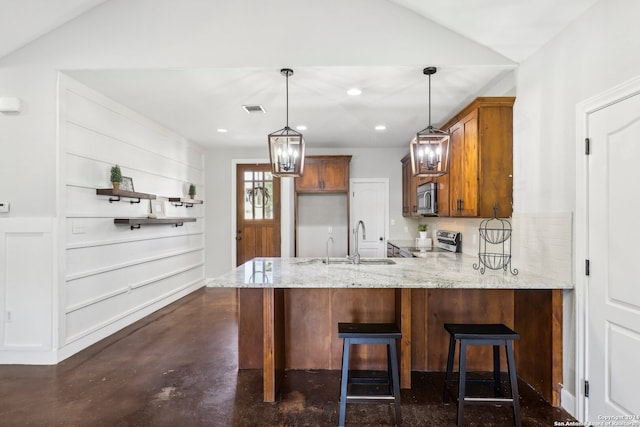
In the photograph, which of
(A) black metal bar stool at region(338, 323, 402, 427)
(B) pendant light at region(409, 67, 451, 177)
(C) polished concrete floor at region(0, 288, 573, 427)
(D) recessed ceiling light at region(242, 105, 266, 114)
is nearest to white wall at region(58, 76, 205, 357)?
(C) polished concrete floor at region(0, 288, 573, 427)

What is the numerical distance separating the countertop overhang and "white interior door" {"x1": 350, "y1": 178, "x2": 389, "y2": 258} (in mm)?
3230

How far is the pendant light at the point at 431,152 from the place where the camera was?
8.32 feet

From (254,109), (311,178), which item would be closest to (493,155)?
(254,109)

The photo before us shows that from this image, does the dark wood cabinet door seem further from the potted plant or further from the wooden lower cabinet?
the wooden lower cabinet

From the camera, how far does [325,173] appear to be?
227 inches

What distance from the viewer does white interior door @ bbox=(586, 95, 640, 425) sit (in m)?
1.77

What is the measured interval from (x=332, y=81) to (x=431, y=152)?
4.01 ft

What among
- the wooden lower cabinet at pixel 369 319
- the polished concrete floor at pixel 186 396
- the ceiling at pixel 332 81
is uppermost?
the ceiling at pixel 332 81

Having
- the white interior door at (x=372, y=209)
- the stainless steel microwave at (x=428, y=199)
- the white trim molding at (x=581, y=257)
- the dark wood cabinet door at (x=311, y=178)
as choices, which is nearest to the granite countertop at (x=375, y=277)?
the white trim molding at (x=581, y=257)

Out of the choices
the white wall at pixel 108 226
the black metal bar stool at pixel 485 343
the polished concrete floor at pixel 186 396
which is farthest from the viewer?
the white wall at pixel 108 226

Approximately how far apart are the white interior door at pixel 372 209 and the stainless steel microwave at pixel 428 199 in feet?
4.87

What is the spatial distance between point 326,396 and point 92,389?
1.81m

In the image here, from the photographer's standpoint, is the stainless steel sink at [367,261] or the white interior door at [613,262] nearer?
the white interior door at [613,262]

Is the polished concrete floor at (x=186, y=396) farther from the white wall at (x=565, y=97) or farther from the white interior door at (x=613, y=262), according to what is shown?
the white wall at (x=565, y=97)
